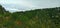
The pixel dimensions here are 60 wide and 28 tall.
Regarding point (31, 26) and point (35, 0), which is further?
point (35, 0)

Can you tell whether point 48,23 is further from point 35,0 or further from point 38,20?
point 35,0

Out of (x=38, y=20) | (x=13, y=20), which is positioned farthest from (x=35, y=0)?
(x=13, y=20)

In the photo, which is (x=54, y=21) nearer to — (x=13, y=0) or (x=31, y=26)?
(x=31, y=26)

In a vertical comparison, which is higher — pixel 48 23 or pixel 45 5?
pixel 45 5

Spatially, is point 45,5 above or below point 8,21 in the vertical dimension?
above

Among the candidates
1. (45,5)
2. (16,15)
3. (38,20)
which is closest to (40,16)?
(38,20)

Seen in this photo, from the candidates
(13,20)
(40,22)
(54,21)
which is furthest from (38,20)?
(13,20)
